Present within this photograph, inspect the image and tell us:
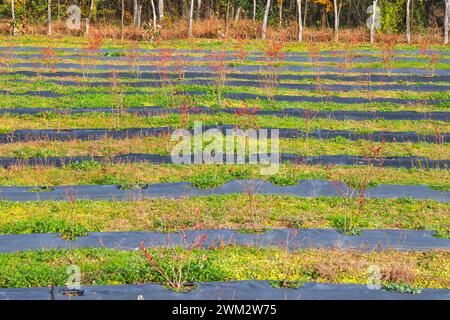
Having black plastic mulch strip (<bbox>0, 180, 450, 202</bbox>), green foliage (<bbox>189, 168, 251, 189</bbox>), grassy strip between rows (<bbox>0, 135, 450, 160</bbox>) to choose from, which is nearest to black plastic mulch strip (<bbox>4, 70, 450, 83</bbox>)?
grassy strip between rows (<bbox>0, 135, 450, 160</bbox>)

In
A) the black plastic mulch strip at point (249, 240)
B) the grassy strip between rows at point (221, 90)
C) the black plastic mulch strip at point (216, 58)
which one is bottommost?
the black plastic mulch strip at point (249, 240)

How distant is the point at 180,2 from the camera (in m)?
35.2

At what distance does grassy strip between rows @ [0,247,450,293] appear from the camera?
6.55 metres

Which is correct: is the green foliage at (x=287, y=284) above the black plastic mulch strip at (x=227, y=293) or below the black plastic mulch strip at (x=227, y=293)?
above

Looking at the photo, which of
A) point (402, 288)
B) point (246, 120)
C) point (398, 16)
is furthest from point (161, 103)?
point (398, 16)

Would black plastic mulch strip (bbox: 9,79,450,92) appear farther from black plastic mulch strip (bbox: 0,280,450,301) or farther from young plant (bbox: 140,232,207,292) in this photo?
black plastic mulch strip (bbox: 0,280,450,301)

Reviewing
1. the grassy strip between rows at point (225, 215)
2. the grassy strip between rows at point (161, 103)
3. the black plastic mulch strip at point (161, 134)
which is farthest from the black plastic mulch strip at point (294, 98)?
the grassy strip between rows at point (225, 215)

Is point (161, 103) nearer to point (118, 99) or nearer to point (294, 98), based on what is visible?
point (118, 99)

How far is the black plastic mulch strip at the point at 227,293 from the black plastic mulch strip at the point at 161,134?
618cm

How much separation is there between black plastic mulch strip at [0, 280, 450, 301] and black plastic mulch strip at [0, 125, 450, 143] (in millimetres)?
6183

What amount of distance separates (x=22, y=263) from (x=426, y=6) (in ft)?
95.2

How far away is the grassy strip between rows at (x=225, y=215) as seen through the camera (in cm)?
808

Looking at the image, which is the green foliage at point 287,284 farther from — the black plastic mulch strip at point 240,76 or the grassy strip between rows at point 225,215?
the black plastic mulch strip at point 240,76

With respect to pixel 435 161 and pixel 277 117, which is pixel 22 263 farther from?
pixel 277 117
